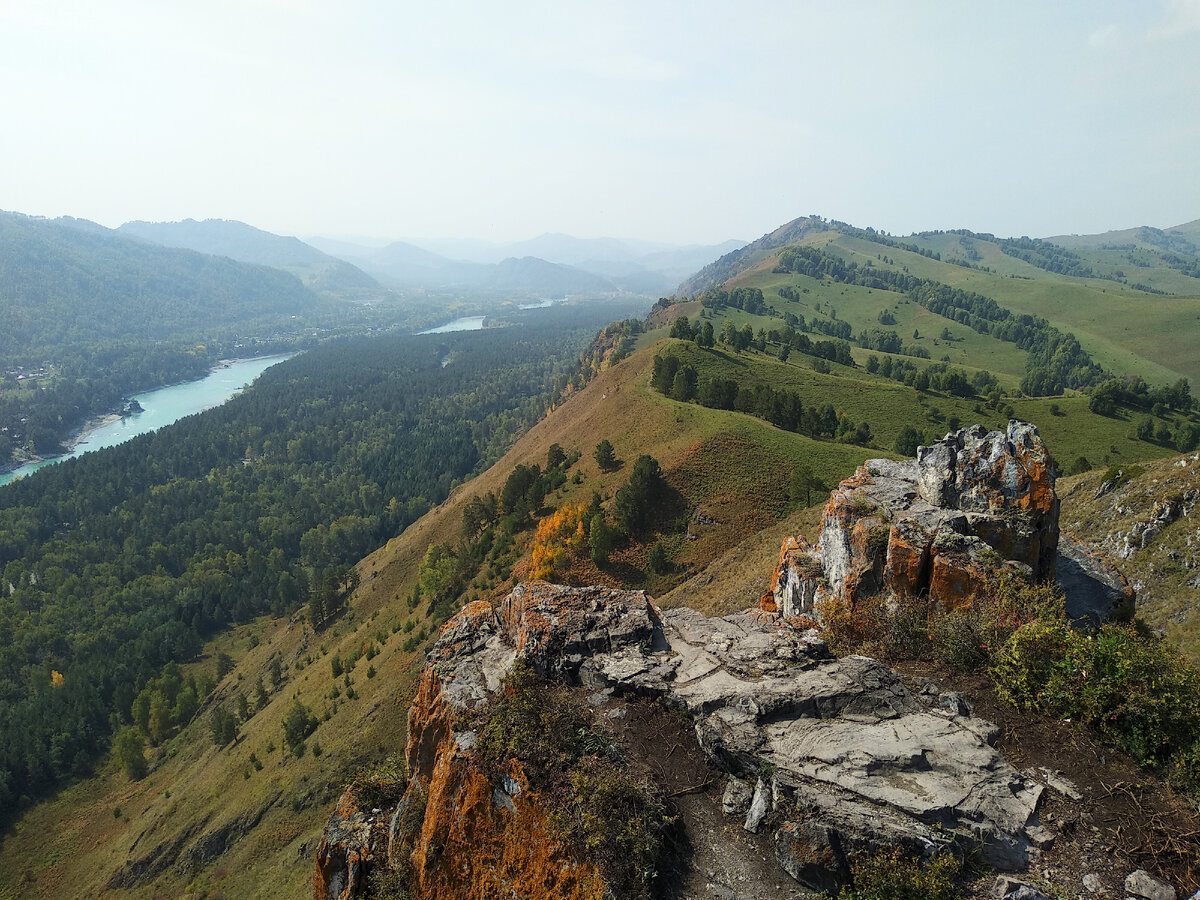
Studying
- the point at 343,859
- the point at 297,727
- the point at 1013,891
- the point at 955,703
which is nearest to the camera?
the point at 1013,891

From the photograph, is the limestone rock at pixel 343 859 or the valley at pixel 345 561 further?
the valley at pixel 345 561

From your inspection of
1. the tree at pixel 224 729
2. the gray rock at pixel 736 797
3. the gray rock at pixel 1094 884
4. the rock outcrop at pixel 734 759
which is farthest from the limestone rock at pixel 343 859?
the tree at pixel 224 729

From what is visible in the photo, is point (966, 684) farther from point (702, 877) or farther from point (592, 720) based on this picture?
point (592, 720)

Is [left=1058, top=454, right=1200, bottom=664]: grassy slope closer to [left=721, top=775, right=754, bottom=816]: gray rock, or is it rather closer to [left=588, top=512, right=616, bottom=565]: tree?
[left=721, top=775, right=754, bottom=816]: gray rock

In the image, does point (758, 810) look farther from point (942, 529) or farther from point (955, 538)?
point (942, 529)

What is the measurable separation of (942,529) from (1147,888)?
1243cm

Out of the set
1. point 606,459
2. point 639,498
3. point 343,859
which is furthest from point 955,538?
point 606,459

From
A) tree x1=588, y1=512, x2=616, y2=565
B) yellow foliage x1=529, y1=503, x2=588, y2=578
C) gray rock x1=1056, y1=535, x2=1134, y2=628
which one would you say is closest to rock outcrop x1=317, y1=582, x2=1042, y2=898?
gray rock x1=1056, y1=535, x2=1134, y2=628

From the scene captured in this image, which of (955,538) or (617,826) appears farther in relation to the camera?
(955,538)

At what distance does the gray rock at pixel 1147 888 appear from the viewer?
27.6ft

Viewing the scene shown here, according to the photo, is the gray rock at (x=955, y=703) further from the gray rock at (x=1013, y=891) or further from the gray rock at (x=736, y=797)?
the gray rock at (x=736, y=797)

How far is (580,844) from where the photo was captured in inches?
386

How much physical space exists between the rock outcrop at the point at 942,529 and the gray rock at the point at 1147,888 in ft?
32.9

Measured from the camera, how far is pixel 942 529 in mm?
19688
